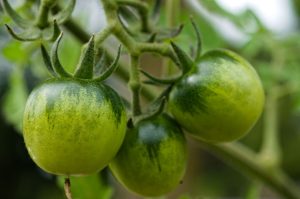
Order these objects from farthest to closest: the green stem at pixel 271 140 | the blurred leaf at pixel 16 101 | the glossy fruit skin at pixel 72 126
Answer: the green stem at pixel 271 140 → the blurred leaf at pixel 16 101 → the glossy fruit skin at pixel 72 126

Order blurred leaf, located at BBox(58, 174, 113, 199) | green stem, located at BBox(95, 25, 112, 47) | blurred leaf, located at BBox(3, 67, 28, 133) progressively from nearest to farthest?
green stem, located at BBox(95, 25, 112, 47) < blurred leaf, located at BBox(58, 174, 113, 199) < blurred leaf, located at BBox(3, 67, 28, 133)

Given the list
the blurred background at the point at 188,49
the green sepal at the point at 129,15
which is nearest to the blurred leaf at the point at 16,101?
the blurred background at the point at 188,49

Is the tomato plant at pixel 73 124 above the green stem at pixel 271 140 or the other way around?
above

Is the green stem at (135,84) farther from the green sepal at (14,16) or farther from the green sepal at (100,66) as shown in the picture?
the green sepal at (14,16)

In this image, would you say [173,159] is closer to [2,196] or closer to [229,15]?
[229,15]

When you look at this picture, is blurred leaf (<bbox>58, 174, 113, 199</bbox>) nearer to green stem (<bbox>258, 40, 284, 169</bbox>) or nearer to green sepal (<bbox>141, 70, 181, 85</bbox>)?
green sepal (<bbox>141, 70, 181, 85</bbox>)

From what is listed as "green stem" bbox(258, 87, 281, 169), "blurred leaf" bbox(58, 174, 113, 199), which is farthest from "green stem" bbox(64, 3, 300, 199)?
"blurred leaf" bbox(58, 174, 113, 199)
